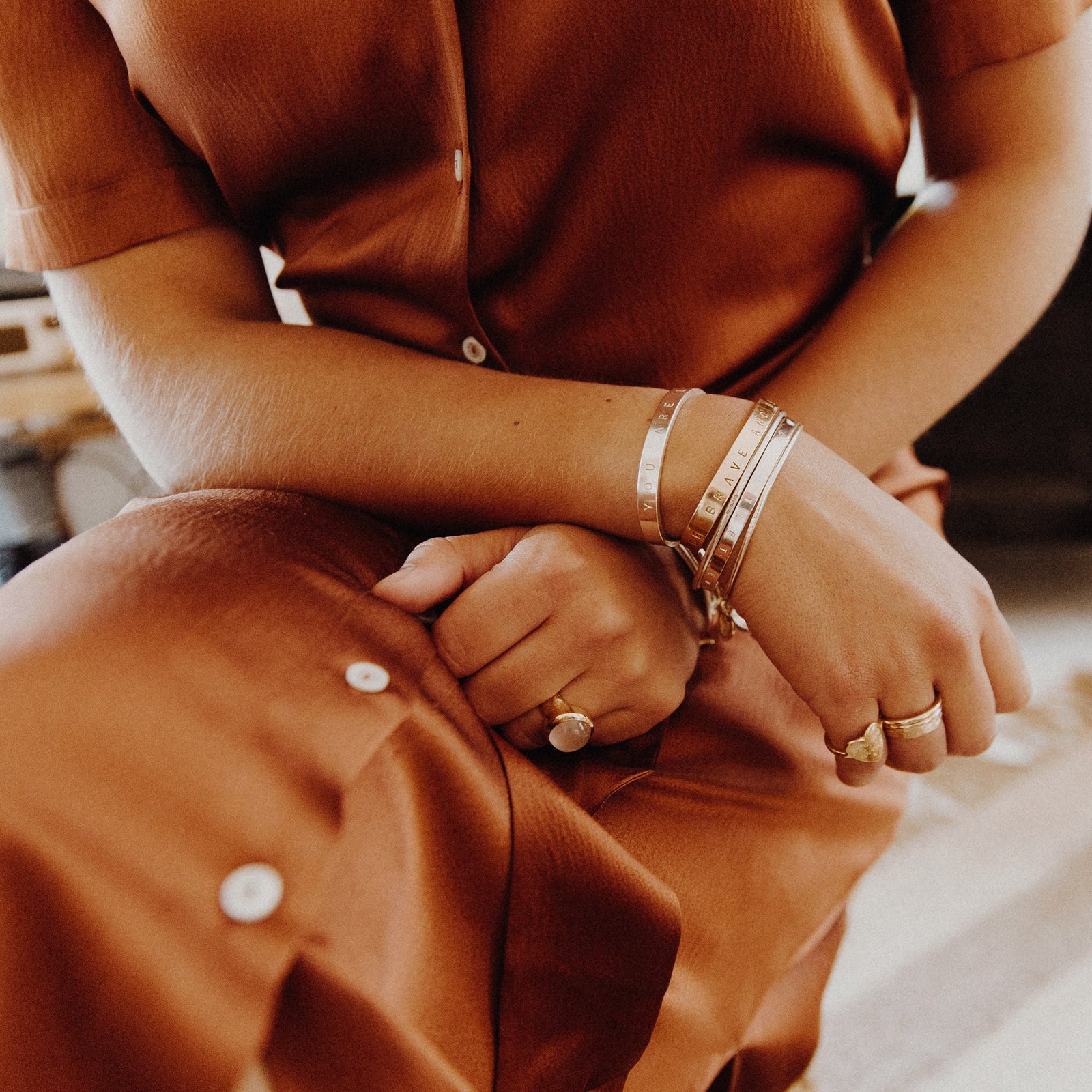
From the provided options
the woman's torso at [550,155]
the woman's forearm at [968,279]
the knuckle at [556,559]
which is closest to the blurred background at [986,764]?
the woman's forearm at [968,279]

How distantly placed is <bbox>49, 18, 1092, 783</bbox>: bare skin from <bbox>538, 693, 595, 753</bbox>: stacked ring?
0.03ft

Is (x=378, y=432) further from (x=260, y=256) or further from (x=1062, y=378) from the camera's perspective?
(x=1062, y=378)

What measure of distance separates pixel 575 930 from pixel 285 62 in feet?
1.74

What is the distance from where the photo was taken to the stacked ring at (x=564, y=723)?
0.48 metres

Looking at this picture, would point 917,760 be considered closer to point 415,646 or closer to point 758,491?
point 758,491

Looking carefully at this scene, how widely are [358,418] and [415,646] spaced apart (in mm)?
182

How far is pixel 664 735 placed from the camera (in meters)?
0.56

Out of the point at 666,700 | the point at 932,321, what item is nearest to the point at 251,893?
the point at 666,700

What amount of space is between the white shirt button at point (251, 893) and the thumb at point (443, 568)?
6.8 inches

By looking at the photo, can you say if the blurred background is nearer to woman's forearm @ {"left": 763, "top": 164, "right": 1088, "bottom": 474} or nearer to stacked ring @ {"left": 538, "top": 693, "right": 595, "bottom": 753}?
woman's forearm @ {"left": 763, "top": 164, "right": 1088, "bottom": 474}

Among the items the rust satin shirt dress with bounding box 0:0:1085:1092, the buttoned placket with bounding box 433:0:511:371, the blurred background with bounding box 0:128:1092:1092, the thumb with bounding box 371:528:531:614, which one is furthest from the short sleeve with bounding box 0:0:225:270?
the blurred background with bounding box 0:128:1092:1092

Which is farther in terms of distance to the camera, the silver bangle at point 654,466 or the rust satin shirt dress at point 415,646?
the silver bangle at point 654,466

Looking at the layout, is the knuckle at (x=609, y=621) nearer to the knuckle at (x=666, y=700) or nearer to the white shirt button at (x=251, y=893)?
the knuckle at (x=666, y=700)

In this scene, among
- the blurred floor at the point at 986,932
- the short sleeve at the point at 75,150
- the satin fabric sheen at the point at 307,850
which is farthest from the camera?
the blurred floor at the point at 986,932
